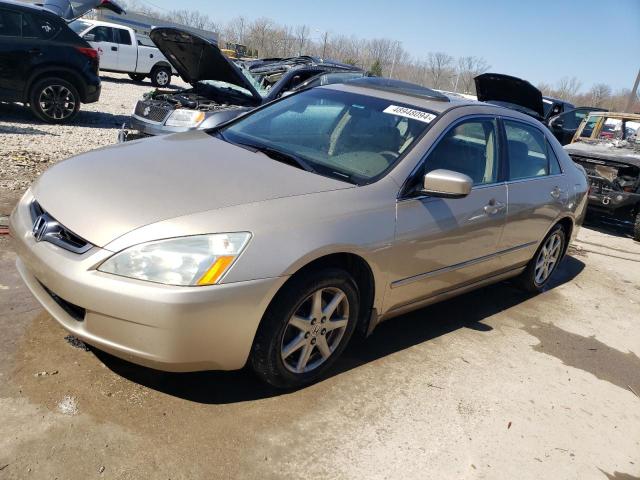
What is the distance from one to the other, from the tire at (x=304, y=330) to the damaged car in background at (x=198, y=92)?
172 inches

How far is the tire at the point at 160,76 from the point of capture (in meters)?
19.8

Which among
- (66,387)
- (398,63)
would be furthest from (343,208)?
(398,63)

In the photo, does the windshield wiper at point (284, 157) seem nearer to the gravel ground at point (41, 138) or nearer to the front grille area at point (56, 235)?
the front grille area at point (56, 235)

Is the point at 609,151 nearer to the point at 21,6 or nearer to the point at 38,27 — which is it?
the point at 38,27

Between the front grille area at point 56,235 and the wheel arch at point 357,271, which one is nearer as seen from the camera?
the front grille area at point 56,235

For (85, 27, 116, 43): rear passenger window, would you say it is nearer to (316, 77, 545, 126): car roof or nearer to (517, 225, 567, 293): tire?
(316, 77, 545, 126): car roof

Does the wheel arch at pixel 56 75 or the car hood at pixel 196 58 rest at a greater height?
the car hood at pixel 196 58

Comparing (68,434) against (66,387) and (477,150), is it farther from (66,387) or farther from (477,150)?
(477,150)

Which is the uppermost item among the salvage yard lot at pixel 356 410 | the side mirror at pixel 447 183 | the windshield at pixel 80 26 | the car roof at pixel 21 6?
the car roof at pixel 21 6

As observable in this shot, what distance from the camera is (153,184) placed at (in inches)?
111

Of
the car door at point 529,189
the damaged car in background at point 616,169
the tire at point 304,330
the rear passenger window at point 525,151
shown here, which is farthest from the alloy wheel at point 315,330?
the damaged car in background at point 616,169

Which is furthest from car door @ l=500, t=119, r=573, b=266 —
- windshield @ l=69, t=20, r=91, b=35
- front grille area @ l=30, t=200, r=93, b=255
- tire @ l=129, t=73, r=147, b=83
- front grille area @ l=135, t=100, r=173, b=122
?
tire @ l=129, t=73, r=147, b=83

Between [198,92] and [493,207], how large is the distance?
592 cm

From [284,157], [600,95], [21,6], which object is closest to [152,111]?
[21,6]
